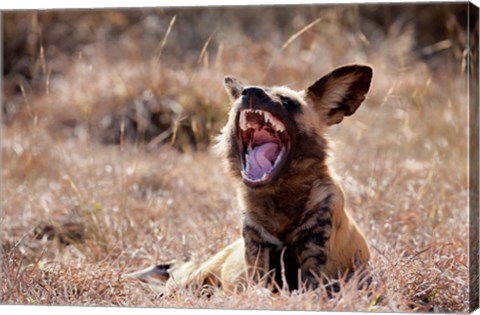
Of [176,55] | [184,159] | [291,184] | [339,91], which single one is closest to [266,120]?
[291,184]

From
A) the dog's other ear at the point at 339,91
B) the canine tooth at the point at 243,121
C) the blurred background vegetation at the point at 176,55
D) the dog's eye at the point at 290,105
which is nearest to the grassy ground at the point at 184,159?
the blurred background vegetation at the point at 176,55

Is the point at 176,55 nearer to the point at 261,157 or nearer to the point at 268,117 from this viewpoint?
the point at 261,157

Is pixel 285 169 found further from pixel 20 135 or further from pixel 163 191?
pixel 20 135

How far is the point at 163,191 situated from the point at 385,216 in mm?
1803

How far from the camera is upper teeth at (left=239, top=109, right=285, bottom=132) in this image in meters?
4.74

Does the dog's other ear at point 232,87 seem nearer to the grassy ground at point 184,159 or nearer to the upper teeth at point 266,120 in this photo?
the upper teeth at point 266,120

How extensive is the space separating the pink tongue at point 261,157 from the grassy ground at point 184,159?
1.01 ft

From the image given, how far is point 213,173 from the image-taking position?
748cm

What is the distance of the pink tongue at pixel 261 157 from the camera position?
486 cm

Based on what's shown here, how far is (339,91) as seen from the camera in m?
5.00

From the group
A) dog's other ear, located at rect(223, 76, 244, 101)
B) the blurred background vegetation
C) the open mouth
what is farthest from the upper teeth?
the blurred background vegetation

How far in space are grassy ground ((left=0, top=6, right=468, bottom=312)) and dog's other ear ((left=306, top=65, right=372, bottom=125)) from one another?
16 centimetres

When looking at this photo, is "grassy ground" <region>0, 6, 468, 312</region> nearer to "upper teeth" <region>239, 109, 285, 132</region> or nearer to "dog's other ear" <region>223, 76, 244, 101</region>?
"upper teeth" <region>239, 109, 285, 132</region>

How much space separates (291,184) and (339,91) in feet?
1.73
